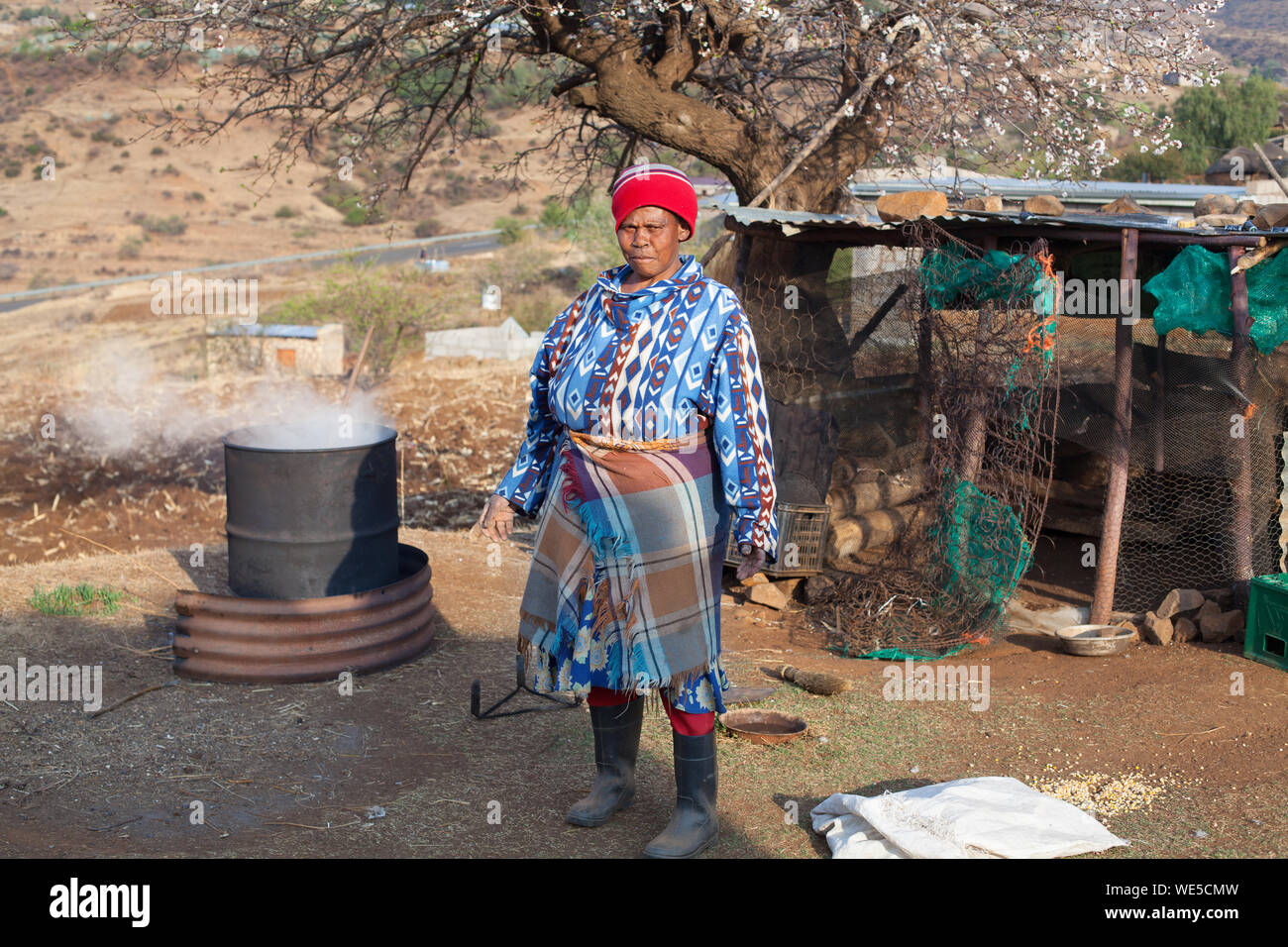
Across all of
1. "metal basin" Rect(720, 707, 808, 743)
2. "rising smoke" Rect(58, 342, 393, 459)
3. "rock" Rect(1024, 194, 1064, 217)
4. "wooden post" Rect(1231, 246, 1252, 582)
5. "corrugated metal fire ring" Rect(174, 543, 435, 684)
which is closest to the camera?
"metal basin" Rect(720, 707, 808, 743)

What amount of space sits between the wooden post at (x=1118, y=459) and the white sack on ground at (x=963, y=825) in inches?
107

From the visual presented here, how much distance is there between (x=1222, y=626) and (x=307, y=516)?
4662 mm

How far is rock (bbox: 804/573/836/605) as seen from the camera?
6668 millimetres

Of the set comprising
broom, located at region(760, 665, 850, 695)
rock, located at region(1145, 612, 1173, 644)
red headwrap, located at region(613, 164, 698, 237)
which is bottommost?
broom, located at region(760, 665, 850, 695)

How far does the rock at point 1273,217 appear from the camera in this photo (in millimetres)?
5824

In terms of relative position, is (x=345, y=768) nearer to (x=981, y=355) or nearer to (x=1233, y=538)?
(x=981, y=355)

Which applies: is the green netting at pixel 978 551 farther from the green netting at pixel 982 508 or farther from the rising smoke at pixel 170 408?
the rising smoke at pixel 170 408

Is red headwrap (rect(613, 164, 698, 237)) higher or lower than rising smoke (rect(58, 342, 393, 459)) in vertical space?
higher

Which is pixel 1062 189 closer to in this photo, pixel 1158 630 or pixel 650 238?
pixel 1158 630

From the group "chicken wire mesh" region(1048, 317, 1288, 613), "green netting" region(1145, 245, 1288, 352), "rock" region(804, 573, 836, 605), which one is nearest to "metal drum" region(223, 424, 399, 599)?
"rock" region(804, 573, 836, 605)

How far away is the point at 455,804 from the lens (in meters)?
4.04

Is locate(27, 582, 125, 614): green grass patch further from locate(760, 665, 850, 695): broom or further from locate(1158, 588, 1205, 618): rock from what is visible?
locate(1158, 588, 1205, 618): rock

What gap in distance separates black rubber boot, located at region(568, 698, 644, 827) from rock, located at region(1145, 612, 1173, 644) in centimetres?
340

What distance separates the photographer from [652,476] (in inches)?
128
